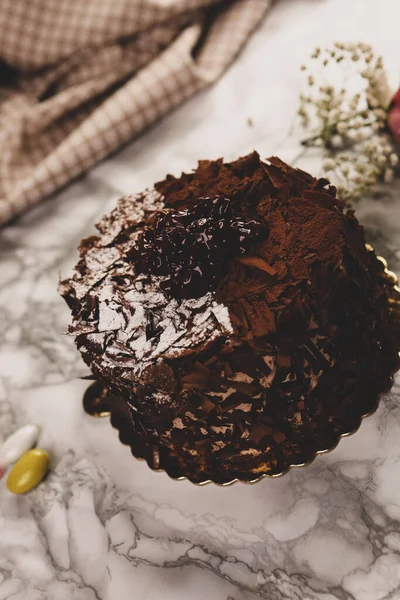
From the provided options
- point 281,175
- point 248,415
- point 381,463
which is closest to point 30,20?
point 281,175

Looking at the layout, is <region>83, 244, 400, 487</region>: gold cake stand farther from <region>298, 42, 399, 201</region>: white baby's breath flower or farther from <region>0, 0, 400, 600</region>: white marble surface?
<region>298, 42, 399, 201</region>: white baby's breath flower

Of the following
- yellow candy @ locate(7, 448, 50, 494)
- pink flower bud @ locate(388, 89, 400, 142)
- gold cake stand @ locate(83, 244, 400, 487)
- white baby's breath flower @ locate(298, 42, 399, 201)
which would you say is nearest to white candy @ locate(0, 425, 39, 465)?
yellow candy @ locate(7, 448, 50, 494)

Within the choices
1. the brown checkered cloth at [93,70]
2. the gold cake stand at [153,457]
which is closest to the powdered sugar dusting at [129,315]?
the gold cake stand at [153,457]

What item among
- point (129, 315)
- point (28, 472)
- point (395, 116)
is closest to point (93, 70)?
point (395, 116)

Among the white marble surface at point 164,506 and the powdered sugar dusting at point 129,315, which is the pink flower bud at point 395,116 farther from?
the powdered sugar dusting at point 129,315

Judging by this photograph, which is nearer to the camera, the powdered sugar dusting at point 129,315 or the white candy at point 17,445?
the powdered sugar dusting at point 129,315

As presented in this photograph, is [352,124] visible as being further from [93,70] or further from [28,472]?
[28,472]
